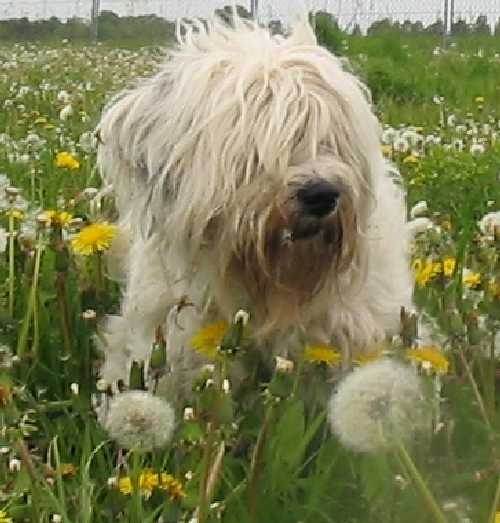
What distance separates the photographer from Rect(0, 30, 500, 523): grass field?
232 centimetres

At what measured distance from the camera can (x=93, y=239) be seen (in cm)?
383

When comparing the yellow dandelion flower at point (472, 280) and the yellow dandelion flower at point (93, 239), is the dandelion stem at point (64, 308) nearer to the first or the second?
the yellow dandelion flower at point (93, 239)

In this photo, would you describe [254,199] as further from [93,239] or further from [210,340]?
[210,340]

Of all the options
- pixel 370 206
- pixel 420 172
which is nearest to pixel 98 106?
pixel 420 172

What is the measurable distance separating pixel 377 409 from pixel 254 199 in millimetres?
1703

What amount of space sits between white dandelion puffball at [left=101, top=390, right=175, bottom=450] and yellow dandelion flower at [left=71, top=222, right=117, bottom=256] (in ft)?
4.90

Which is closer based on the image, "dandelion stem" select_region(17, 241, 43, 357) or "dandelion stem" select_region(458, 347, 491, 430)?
"dandelion stem" select_region(458, 347, 491, 430)

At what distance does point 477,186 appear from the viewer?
5.92 metres

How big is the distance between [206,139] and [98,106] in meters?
5.35

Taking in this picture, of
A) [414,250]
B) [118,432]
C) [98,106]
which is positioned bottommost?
[98,106]

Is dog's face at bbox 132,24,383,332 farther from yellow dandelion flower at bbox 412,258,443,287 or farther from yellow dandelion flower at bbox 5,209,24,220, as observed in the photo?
yellow dandelion flower at bbox 5,209,24,220

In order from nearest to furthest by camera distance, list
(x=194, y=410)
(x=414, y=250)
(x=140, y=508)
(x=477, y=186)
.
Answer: (x=140, y=508), (x=194, y=410), (x=414, y=250), (x=477, y=186)

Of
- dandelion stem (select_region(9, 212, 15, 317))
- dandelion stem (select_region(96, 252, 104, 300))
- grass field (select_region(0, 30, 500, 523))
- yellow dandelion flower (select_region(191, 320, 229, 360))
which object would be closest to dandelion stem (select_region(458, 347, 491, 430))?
grass field (select_region(0, 30, 500, 523))

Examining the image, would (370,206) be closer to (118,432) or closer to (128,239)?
(128,239)
